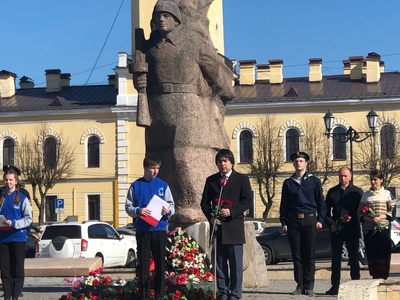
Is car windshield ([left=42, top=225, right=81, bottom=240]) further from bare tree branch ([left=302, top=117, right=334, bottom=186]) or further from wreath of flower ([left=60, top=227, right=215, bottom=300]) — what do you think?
bare tree branch ([left=302, top=117, right=334, bottom=186])

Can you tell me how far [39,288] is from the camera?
16.4 metres

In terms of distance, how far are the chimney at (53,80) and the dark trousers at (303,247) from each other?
50862 mm

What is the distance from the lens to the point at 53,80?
209 ft

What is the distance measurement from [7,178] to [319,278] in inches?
263

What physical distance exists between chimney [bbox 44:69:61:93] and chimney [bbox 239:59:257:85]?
11.4 meters

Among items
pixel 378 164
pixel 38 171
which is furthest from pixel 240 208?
pixel 38 171

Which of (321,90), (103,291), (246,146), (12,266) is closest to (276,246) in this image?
(12,266)

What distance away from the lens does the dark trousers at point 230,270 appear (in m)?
11.8

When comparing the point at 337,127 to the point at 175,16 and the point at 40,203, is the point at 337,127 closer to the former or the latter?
the point at 40,203

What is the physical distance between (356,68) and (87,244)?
3525cm

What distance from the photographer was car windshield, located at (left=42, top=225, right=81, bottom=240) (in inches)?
1090

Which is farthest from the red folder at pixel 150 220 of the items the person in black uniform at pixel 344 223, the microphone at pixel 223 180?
the person in black uniform at pixel 344 223

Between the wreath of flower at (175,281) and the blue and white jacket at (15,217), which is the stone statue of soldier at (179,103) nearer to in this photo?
the wreath of flower at (175,281)

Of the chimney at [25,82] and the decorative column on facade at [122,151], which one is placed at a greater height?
the chimney at [25,82]
